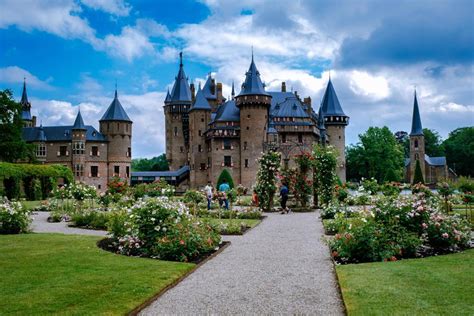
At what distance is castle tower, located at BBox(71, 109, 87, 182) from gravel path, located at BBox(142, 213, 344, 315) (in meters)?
49.2

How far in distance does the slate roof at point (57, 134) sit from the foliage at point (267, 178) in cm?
3823

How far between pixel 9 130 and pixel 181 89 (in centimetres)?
2531

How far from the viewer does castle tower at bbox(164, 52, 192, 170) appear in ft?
217

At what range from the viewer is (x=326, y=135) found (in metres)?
64.0

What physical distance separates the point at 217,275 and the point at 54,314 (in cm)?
340

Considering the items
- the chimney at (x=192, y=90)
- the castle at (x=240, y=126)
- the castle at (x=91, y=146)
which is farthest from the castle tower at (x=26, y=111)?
the chimney at (x=192, y=90)

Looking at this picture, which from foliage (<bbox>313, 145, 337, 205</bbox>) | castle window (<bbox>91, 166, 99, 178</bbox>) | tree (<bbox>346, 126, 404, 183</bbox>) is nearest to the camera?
foliage (<bbox>313, 145, 337, 205</bbox>)

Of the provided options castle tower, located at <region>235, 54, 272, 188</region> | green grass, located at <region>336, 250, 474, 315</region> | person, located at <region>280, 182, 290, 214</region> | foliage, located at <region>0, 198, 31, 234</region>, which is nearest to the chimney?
castle tower, located at <region>235, 54, 272, 188</region>

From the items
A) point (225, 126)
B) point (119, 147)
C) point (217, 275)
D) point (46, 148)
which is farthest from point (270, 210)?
point (46, 148)

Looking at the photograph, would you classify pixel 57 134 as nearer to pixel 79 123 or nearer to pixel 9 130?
pixel 79 123

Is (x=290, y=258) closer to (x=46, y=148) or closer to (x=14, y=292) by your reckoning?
(x=14, y=292)

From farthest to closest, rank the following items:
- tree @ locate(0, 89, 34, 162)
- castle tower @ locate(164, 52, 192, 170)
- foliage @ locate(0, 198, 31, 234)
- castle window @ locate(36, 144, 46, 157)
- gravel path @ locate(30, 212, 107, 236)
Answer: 1. castle tower @ locate(164, 52, 192, 170)
2. castle window @ locate(36, 144, 46, 157)
3. tree @ locate(0, 89, 34, 162)
4. gravel path @ locate(30, 212, 107, 236)
5. foliage @ locate(0, 198, 31, 234)

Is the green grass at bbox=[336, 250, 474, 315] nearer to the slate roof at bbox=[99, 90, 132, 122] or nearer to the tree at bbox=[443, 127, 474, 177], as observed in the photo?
the slate roof at bbox=[99, 90, 132, 122]

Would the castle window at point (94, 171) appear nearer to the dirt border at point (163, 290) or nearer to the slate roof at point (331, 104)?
the slate roof at point (331, 104)
